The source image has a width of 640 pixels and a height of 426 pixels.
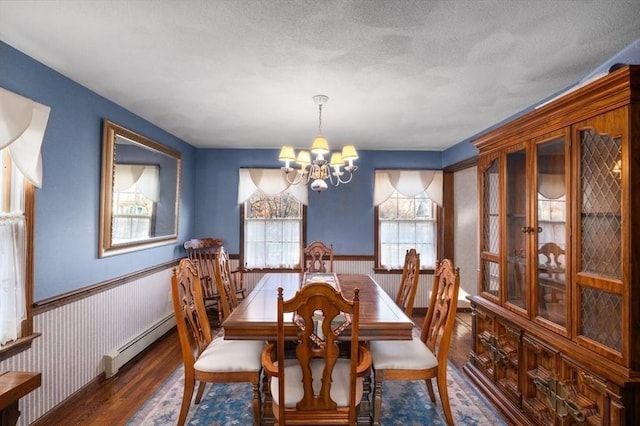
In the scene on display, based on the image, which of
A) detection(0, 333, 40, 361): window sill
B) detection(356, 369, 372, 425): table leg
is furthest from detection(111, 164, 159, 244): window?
detection(356, 369, 372, 425): table leg

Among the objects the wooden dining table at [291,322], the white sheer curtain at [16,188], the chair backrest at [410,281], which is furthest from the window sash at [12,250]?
the chair backrest at [410,281]

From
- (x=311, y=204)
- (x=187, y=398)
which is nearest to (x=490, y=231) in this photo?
(x=187, y=398)

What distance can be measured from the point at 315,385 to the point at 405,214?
3.59 meters

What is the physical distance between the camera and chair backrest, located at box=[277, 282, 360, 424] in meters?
1.71

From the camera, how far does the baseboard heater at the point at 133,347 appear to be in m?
2.93

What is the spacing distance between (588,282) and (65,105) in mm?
3543

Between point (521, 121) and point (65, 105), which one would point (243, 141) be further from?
point (521, 121)

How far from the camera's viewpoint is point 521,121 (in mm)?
2271

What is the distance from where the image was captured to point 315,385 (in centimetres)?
197

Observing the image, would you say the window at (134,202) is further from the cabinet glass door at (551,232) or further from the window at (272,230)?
the cabinet glass door at (551,232)

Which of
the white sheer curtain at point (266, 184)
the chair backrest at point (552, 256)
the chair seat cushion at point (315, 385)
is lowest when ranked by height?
the chair seat cushion at point (315, 385)

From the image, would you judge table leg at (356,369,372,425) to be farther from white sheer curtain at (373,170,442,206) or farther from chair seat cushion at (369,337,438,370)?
white sheer curtain at (373,170,442,206)

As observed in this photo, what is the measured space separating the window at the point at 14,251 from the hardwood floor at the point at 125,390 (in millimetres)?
727

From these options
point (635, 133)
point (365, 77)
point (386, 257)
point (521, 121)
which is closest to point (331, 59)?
point (365, 77)
